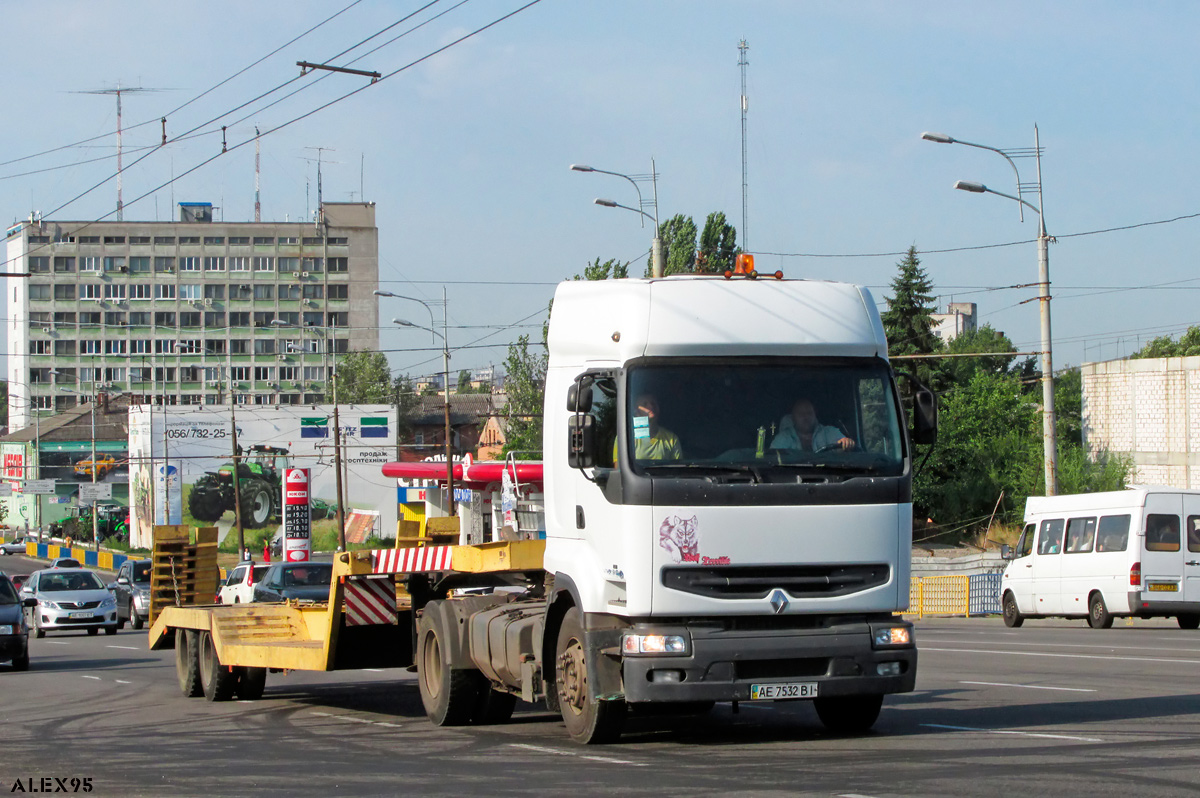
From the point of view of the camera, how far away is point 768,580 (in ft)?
30.8

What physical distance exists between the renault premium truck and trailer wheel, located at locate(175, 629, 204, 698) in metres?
6.65

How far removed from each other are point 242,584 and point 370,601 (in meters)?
17.0

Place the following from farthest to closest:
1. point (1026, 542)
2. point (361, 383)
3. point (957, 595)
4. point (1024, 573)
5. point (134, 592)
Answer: point (361, 383), point (134, 592), point (957, 595), point (1026, 542), point (1024, 573)

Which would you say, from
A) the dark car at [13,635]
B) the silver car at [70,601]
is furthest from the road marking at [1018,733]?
the silver car at [70,601]

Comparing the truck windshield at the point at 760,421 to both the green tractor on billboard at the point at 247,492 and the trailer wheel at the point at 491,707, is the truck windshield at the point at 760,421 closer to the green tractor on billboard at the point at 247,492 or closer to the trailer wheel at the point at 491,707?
the trailer wheel at the point at 491,707

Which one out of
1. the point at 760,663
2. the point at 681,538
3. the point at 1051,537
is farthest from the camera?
the point at 1051,537

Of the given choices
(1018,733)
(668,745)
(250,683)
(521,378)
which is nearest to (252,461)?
(521,378)

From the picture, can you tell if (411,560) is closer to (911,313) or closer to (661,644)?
(661,644)

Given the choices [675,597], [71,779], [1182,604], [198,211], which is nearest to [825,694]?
[675,597]

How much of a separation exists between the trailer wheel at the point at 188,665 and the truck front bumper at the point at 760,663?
8.03 m

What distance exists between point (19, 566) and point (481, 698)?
75.4 meters

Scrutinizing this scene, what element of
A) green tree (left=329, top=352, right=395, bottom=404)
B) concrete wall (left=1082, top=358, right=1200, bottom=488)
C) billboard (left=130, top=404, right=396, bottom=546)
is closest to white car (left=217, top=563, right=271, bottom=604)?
concrete wall (left=1082, top=358, right=1200, bottom=488)

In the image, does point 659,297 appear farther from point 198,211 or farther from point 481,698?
point 198,211

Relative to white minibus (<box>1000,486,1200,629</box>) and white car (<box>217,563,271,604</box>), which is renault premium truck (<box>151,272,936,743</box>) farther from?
white car (<box>217,563,271,604</box>)
